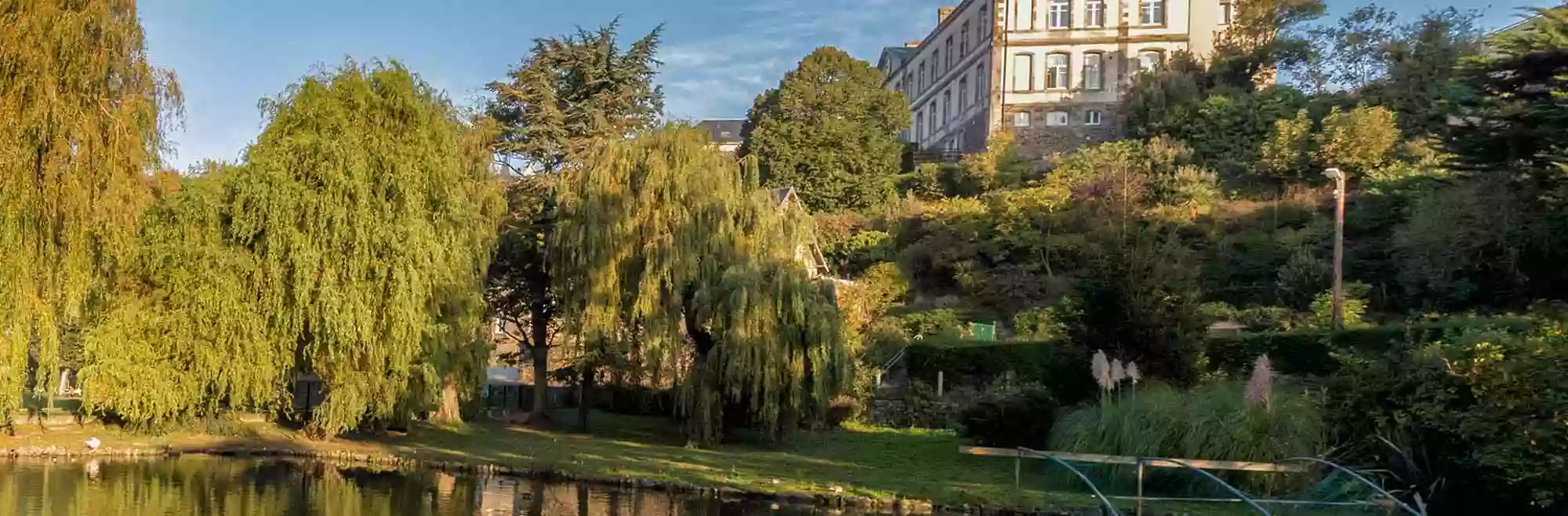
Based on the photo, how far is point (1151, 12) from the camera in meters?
57.8

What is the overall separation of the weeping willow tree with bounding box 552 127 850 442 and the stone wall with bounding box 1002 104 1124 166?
29.6 meters

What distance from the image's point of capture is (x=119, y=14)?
1911 centimetres

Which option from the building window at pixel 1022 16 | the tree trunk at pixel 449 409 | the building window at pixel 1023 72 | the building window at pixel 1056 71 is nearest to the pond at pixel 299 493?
the tree trunk at pixel 449 409

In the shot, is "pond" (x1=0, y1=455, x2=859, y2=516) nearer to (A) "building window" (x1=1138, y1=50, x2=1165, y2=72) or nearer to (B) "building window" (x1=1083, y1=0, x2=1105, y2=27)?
(A) "building window" (x1=1138, y1=50, x2=1165, y2=72)

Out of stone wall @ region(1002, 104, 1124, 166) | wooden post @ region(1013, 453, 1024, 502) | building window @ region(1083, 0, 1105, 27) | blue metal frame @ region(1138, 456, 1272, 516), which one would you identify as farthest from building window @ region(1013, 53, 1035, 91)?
blue metal frame @ region(1138, 456, 1272, 516)

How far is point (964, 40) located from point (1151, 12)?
11462 mm

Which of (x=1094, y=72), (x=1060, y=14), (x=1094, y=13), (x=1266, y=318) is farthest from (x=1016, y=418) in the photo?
(x=1060, y=14)

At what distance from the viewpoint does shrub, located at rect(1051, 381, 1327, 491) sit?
54.9ft

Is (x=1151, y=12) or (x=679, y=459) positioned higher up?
(x=1151, y=12)

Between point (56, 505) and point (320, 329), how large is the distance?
7772 mm

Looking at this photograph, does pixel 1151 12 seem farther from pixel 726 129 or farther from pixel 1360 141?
pixel 726 129

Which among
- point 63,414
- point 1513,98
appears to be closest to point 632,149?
point 63,414

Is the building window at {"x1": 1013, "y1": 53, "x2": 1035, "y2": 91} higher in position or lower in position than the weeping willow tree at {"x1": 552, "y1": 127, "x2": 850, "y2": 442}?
higher

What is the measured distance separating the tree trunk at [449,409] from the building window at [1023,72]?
38225 mm
